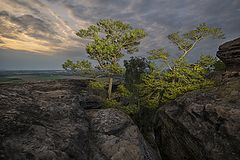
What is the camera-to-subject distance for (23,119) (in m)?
8.20

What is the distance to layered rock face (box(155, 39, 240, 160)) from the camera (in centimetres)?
1080

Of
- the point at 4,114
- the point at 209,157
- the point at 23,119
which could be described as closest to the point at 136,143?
the point at 209,157

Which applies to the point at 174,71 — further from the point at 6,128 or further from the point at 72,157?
the point at 6,128

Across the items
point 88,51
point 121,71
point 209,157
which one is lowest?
point 209,157

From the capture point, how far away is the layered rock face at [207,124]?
35.4 ft

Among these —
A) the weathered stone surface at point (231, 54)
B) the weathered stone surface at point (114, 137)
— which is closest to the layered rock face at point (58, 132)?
the weathered stone surface at point (114, 137)

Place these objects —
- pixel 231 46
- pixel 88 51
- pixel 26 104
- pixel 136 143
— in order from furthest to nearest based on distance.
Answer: pixel 88 51
pixel 231 46
pixel 136 143
pixel 26 104

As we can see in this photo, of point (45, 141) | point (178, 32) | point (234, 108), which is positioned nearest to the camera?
point (45, 141)

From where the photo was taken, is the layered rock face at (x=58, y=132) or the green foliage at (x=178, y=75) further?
the green foliage at (x=178, y=75)

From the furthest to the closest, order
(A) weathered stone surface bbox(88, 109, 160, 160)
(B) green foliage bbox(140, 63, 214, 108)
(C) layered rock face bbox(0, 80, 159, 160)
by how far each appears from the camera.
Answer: (B) green foliage bbox(140, 63, 214, 108), (A) weathered stone surface bbox(88, 109, 160, 160), (C) layered rock face bbox(0, 80, 159, 160)

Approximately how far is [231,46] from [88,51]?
18582mm

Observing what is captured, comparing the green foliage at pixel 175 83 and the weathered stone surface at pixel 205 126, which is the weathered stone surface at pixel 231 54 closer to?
the green foliage at pixel 175 83

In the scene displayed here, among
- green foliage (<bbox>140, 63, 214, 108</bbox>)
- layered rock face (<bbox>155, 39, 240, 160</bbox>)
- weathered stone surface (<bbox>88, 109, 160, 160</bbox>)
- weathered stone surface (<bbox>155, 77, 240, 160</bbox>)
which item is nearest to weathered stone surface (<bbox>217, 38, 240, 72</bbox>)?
layered rock face (<bbox>155, 39, 240, 160</bbox>)

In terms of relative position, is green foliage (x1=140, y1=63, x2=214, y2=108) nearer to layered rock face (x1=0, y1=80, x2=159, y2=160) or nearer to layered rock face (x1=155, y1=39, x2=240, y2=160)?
layered rock face (x1=155, y1=39, x2=240, y2=160)
